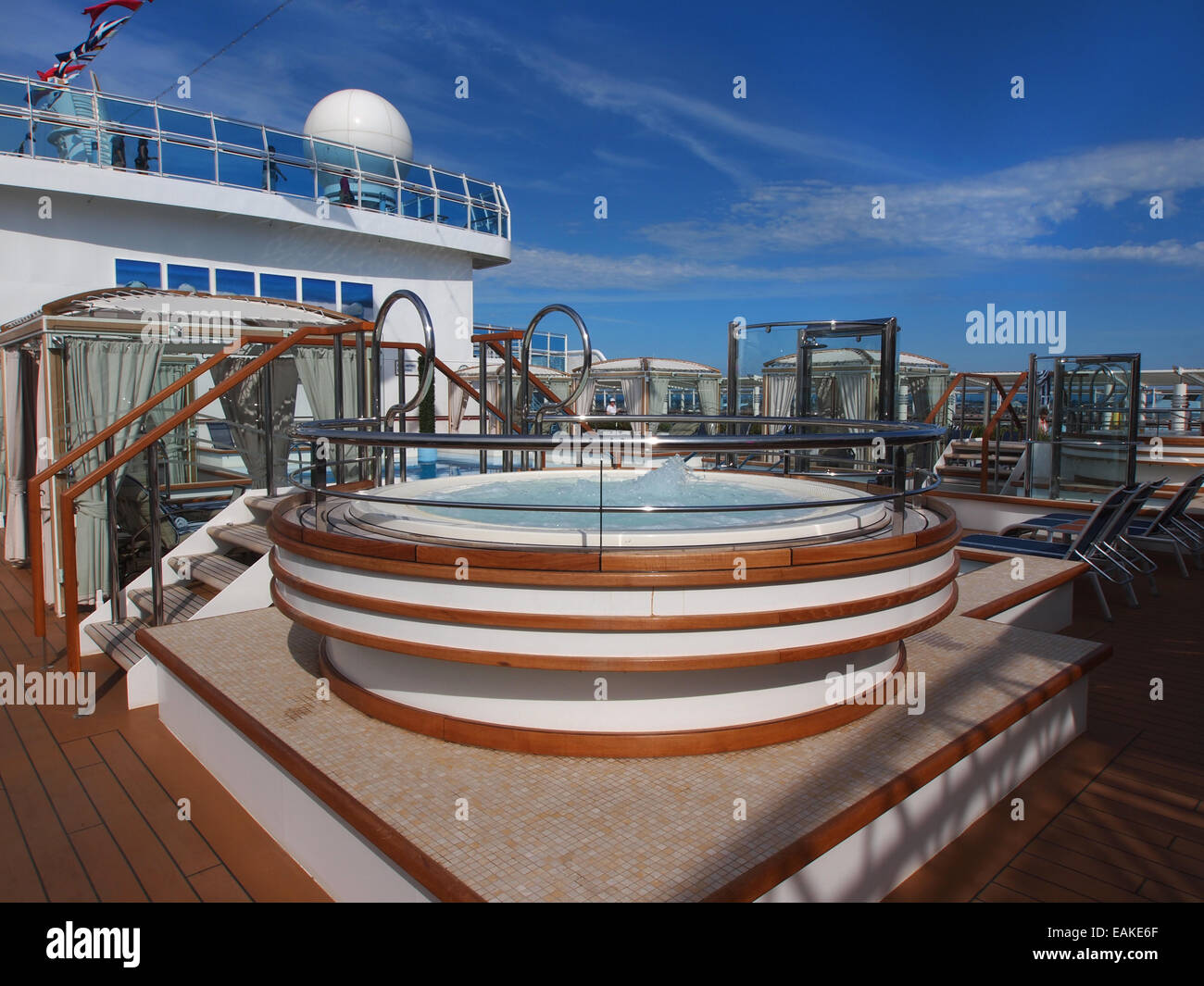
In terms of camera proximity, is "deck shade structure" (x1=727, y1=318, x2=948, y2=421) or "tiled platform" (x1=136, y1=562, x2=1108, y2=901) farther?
"deck shade structure" (x1=727, y1=318, x2=948, y2=421)

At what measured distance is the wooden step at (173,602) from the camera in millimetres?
4426

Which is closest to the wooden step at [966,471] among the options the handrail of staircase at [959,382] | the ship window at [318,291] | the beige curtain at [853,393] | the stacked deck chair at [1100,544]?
the handrail of staircase at [959,382]

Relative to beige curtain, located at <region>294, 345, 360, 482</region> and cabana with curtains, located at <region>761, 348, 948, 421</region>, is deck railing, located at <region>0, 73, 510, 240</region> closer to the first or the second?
beige curtain, located at <region>294, 345, 360, 482</region>

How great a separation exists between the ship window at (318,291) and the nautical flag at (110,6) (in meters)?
5.21

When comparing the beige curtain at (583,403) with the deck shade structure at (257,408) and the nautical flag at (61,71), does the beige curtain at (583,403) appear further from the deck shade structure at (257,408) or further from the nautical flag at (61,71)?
the nautical flag at (61,71)

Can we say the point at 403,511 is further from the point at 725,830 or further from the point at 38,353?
the point at 38,353

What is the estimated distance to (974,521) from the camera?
895 centimetres

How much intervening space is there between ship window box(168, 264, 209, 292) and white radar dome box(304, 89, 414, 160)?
17.5 ft

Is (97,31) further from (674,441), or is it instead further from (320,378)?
(674,441)

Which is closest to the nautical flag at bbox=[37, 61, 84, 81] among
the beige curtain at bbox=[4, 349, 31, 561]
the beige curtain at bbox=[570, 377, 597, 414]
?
the beige curtain at bbox=[4, 349, 31, 561]

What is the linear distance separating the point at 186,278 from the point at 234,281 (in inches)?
27.0

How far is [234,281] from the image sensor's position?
1230 cm

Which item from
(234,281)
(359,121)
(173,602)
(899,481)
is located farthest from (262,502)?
(359,121)

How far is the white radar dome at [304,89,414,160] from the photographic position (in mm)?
15875
